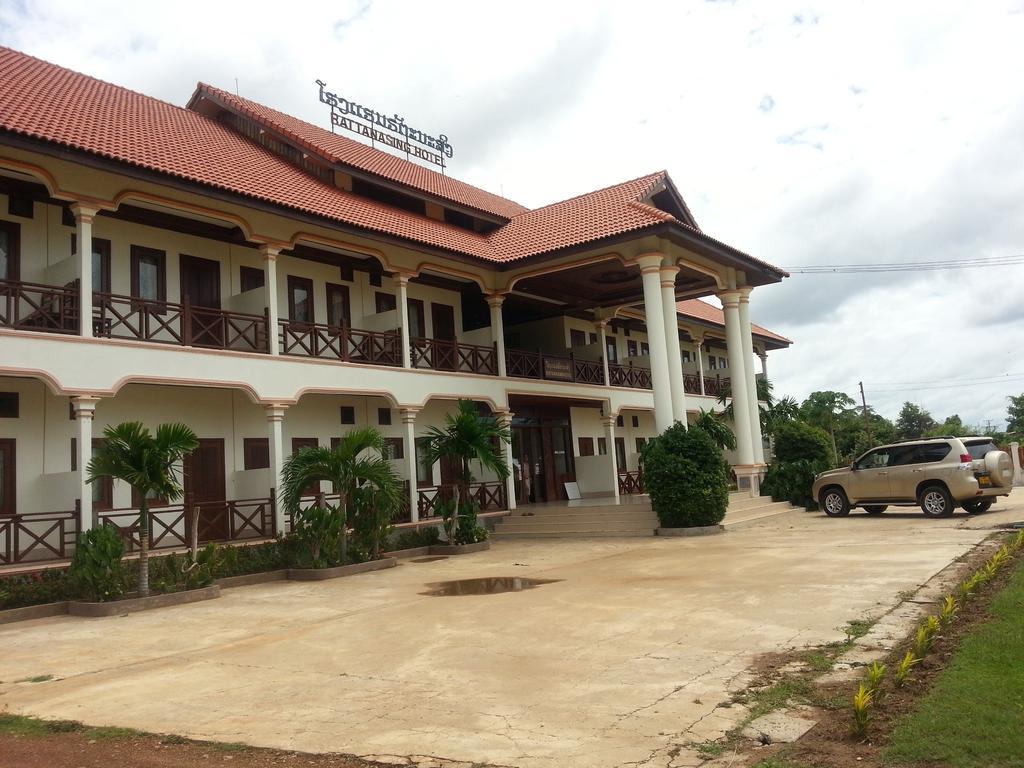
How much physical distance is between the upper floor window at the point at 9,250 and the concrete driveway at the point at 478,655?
6.28m

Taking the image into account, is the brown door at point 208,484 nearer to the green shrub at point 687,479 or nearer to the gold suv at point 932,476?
the green shrub at point 687,479

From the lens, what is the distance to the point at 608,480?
85.7 feet

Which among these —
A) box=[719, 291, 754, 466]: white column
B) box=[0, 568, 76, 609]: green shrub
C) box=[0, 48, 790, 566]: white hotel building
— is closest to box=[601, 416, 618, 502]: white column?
box=[0, 48, 790, 566]: white hotel building

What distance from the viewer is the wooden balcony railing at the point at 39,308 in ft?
41.7

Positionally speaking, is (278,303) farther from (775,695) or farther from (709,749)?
(709,749)

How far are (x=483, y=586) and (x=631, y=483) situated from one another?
52.8 feet

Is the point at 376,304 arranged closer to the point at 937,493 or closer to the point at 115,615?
the point at 115,615

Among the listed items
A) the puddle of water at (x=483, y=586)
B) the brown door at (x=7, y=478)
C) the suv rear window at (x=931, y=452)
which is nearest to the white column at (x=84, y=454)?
the brown door at (x=7, y=478)

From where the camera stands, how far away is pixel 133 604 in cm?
1147

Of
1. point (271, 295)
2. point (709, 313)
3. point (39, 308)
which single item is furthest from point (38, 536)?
point (709, 313)

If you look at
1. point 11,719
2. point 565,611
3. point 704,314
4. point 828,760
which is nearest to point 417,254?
point 565,611

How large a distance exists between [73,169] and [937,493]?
17635 millimetres

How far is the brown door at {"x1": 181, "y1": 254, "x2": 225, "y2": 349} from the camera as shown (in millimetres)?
15812

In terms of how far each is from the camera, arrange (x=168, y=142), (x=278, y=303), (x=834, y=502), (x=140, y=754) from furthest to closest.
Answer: (x=834, y=502) < (x=278, y=303) < (x=168, y=142) < (x=140, y=754)
